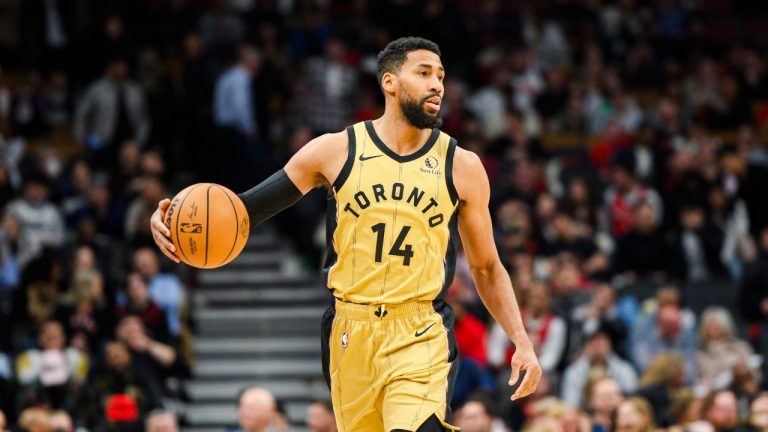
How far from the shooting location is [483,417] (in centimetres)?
1007

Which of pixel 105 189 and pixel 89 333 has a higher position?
pixel 105 189

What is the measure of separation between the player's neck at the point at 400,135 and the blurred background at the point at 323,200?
4.02 meters

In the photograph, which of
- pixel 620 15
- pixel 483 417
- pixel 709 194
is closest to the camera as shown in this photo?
pixel 483 417

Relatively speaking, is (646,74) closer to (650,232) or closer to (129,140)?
(650,232)

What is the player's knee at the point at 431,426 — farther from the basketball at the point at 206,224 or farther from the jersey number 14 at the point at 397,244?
the basketball at the point at 206,224

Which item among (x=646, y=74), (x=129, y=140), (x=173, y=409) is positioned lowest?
(x=173, y=409)

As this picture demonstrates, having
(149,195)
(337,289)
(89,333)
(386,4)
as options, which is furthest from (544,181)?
(337,289)

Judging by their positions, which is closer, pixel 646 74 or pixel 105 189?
pixel 105 189

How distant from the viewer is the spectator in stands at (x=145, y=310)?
505 inches

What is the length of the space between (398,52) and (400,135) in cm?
40

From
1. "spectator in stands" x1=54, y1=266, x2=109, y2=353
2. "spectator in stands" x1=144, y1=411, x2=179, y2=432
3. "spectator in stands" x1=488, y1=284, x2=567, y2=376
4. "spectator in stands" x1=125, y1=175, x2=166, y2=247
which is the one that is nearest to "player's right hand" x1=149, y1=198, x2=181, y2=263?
"spectator in stands" x1=144, y1=411, x2=179, y2=432

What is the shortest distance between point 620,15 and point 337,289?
50.0 feet

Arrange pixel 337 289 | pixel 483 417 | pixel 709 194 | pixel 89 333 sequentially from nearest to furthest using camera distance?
pixel 337 289 → pixel 483 417 → pixel 89 333 → pixel 709 194

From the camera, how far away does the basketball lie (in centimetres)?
622
